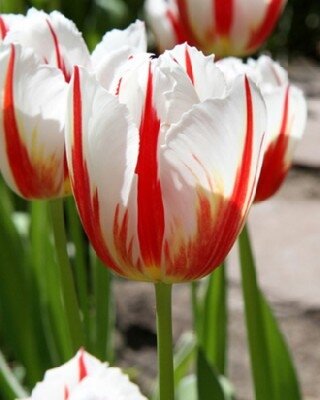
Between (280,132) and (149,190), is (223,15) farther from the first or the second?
(149,190)

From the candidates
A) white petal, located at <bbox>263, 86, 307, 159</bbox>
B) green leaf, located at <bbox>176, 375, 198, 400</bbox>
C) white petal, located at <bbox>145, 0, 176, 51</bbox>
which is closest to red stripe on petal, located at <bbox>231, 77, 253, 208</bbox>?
white petal, located at <bbox>263, 86, 307, 159</bbox>

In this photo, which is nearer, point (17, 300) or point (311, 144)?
point (17, 300)

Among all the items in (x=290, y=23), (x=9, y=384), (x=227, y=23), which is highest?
(x=227, y=23)

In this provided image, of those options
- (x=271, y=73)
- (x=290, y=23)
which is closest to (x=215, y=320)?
(x=271, y=73)

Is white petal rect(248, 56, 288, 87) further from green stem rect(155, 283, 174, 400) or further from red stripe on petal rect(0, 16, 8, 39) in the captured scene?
green stem rect(155, 283, 174, 400)

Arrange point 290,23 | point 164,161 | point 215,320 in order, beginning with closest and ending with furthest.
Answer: point 164,161
point 215,320
point 290,23

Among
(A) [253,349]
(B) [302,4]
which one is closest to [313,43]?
(B) [302,4]

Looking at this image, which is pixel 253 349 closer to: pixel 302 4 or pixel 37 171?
pixel 37 171
